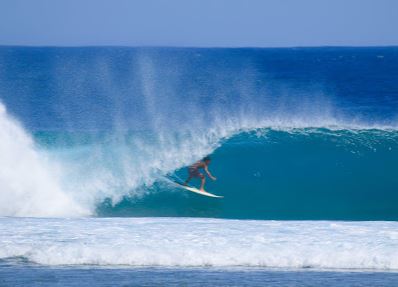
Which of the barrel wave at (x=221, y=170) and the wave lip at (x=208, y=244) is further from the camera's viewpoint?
the barrel wave at (x=221, y=170)

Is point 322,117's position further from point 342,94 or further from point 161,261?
point 342,94

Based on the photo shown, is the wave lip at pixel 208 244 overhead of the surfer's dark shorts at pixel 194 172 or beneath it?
beneath

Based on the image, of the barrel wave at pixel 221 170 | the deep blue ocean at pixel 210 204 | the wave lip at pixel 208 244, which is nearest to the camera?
the deep blue ocean at pixel 210 204

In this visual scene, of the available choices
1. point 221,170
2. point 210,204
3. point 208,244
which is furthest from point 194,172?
point 208,244

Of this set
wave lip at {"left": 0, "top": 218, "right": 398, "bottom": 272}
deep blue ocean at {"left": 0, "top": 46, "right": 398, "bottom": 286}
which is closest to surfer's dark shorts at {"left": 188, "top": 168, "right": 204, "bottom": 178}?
deep blue ocean at {"left": 0, "top": 46, "right": 398, "bottom": 286}

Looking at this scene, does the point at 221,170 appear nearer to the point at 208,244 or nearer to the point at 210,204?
the point at 210,204

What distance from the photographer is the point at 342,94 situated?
53219 millimetres

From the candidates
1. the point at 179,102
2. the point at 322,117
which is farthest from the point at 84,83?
the point at 322,117

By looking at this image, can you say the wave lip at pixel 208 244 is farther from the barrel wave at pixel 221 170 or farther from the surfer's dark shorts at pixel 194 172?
the surfer's dark shorts at pixel 194 172

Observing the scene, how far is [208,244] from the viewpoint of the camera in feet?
35.0

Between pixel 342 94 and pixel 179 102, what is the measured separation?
13.9 meters

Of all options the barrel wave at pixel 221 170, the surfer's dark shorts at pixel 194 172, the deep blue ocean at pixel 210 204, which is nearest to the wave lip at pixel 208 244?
the deep blue ocean at pixel 210 204

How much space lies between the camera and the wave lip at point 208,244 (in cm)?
1018

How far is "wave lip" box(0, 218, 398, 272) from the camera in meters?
10.2
